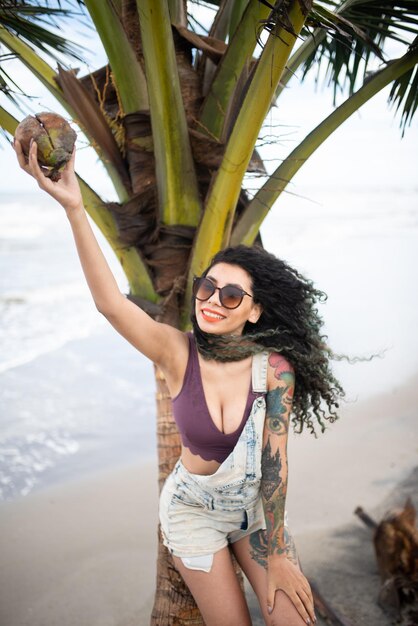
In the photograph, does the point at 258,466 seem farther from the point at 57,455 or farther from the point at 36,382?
the point at 36,382

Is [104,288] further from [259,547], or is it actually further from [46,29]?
[46,29]

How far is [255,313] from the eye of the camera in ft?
8.66

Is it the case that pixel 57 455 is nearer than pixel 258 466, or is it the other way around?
pixel 258 466

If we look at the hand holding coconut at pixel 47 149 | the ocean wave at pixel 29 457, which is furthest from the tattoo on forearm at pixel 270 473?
the ocean wave at pixel 29 457

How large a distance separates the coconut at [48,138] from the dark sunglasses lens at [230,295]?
78cm

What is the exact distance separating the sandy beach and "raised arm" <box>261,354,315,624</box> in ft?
4.50

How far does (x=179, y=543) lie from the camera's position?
249 cm

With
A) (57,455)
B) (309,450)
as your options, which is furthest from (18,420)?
(309,450)

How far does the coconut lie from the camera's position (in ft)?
6.49

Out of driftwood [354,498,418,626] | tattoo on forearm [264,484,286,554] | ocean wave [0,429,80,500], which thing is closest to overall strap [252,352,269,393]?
tattoo on forearm [264,484,286,554]

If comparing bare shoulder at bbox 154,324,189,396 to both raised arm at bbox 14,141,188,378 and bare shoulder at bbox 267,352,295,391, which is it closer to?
raised arm at bbox 14,141,188,378

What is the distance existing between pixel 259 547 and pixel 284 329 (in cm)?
85

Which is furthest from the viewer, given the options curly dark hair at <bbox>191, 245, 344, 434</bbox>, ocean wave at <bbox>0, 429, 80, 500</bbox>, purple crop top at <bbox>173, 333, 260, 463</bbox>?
ocean wave at <bbox>0, 429, 80, 500</bbox>

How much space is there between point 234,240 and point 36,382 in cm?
573
